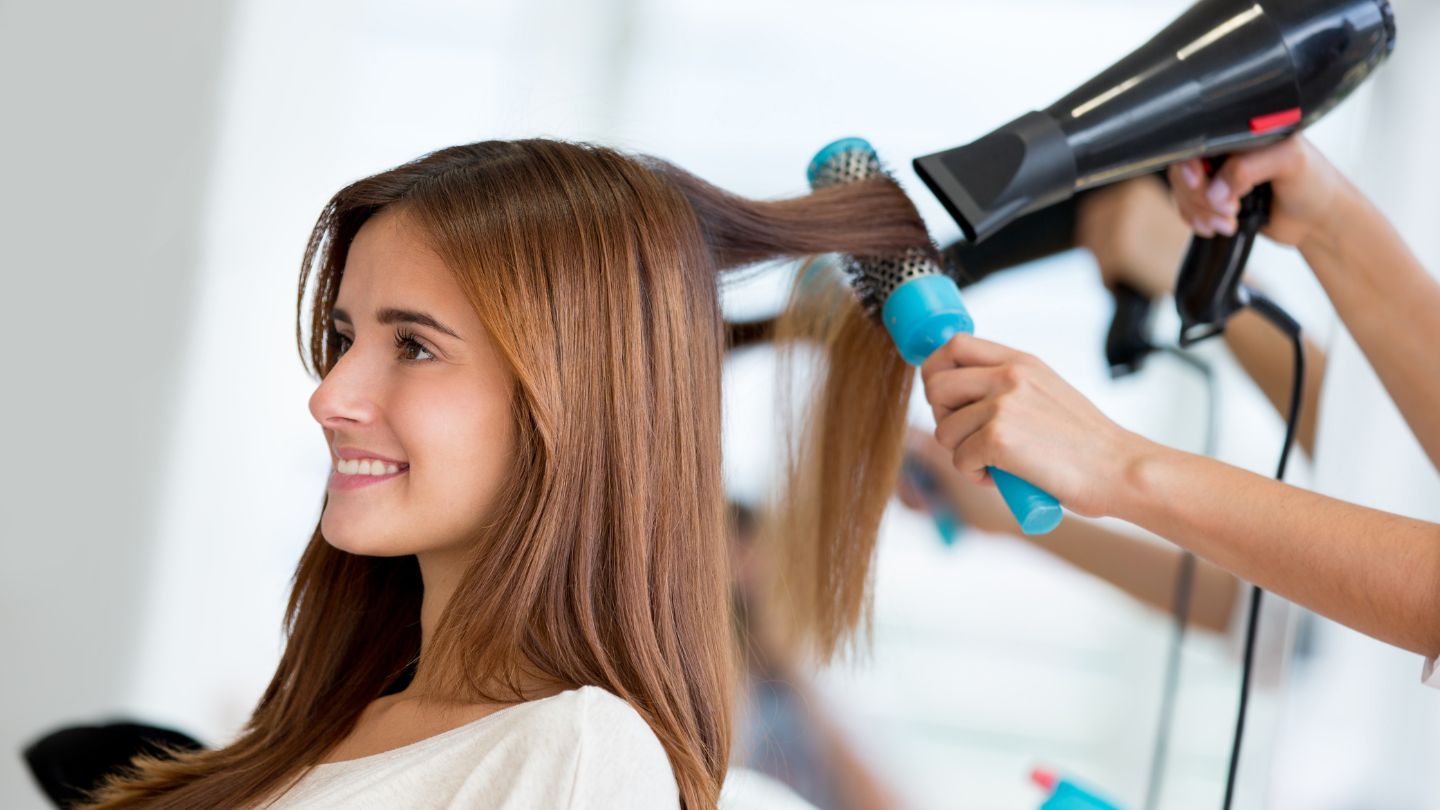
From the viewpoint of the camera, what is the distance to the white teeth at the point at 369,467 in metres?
0.85

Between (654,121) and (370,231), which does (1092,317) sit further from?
(370,231)

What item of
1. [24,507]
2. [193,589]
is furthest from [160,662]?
[24,507]

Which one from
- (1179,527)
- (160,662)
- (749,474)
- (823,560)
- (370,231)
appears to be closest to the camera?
(1179,527)

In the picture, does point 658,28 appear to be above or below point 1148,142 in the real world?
above

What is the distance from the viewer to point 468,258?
84cm

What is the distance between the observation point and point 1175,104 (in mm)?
850

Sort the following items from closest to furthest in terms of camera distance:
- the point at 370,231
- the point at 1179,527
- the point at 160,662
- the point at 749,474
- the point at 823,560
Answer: the point at 1179,527 → the point at 370,231 → the point at 823,560 → the point at 749,474 → the point at 160,662

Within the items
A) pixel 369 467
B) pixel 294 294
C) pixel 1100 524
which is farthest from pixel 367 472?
pixel 1100 524

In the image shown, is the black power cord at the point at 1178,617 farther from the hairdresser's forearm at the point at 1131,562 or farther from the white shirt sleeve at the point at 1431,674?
the white shirt sleeve at the point at 1431,674

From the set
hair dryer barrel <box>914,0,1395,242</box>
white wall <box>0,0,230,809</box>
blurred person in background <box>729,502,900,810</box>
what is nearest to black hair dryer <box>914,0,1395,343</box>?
hair dryer barrel <box>914,0,1395,242</box>

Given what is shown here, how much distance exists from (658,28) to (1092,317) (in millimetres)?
648

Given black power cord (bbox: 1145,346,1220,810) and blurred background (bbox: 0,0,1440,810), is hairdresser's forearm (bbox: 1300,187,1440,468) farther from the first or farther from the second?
blurred background (bbox: 0,0,1440,810)

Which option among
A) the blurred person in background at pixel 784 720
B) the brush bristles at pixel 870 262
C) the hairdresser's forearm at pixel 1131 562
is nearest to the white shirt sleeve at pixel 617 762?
the brush bristles at pixel 870 262

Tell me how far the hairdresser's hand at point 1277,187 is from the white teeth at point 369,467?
0.64 metres
